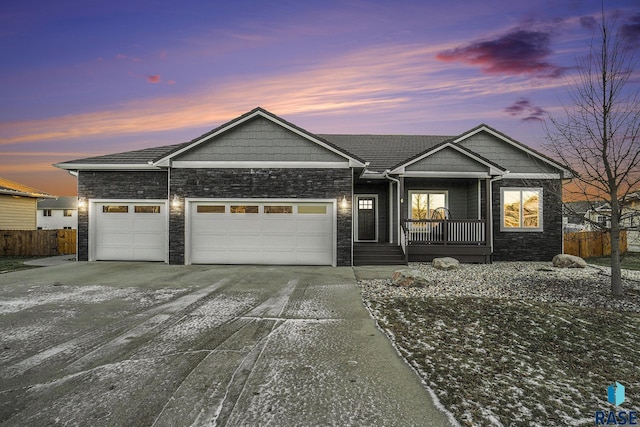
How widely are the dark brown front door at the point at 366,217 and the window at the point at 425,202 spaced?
6.02 feet

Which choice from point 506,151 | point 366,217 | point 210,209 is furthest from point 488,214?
point 210,209

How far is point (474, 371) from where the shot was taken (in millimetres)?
3557

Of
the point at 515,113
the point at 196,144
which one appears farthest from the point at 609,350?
the point at 515,113

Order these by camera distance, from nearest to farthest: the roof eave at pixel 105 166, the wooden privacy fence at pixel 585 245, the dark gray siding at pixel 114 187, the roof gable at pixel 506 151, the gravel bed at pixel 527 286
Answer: the gravel bed at pixel 527 286 → the roof eave at pixel 105 166 → the dark gray siding at pixel 114 187 → the roof gable at pixel 506 151 → the wooden privacy fence at pixel 585 245

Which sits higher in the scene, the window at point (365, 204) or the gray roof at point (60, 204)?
the gray roof at point (60, 204)

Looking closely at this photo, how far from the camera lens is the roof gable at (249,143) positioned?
11672mm

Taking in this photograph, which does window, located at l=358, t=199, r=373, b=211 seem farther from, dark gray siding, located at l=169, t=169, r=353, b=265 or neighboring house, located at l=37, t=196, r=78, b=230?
neighboring house, located at l=37, t=196, r=78, b=230

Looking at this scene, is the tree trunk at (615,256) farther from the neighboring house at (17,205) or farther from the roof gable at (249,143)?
the neighboring house at (17,205)

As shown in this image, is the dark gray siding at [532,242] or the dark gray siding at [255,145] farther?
the dark gray siding at [532,242]

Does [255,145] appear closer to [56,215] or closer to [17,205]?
[17,205]

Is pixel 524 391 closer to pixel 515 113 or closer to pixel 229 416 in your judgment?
pixel 229 416

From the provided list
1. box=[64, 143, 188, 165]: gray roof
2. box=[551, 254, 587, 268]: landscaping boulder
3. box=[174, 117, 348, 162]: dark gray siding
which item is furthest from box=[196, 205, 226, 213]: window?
box=[551, 254, 587, 268]: landscaping boulder

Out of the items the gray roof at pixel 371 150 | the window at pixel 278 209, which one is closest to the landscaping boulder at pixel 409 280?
the window at pixel 278 209

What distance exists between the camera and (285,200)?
11789mm
